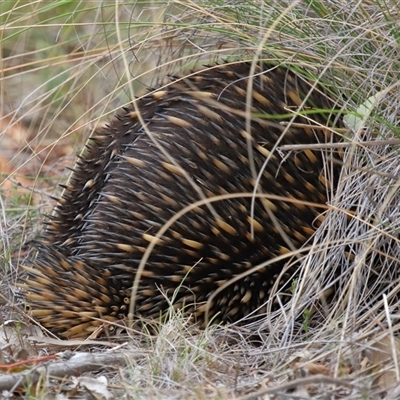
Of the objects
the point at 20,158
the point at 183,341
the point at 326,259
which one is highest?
the point at 326,259

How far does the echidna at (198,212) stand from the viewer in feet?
9.82

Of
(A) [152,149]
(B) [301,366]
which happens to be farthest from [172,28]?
(B) [301,366]

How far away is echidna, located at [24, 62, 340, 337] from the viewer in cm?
299

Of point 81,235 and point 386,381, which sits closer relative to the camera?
point 386,381

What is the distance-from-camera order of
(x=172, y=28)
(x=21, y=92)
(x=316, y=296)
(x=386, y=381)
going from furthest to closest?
(x=21, y=92), (x=172, y=28), (x=316, y=296), (x=386, y=381)

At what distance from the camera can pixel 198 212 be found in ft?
9.91

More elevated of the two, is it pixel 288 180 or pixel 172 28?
pixel 172 28

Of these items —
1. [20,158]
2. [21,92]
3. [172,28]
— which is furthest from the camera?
[21,92]

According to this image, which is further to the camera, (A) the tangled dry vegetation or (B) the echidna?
(B) the echidna

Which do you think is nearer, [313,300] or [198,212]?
[313,300]

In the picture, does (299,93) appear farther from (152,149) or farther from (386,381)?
(386,381)

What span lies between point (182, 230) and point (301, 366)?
3.17ft

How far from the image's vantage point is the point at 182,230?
3.01m

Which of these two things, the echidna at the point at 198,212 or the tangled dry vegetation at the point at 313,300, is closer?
the tangled dry vegetation at the point at 313,300
